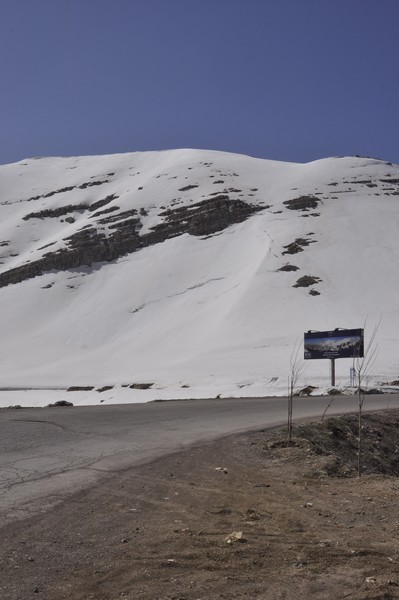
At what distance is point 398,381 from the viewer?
106 feet

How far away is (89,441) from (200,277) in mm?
57943

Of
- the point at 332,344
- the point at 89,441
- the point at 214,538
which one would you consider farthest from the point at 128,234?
the point at 214,538

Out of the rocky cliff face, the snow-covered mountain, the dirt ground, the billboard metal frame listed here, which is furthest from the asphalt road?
the rocky cliff face

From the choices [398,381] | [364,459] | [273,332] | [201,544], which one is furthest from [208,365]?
[201,544]

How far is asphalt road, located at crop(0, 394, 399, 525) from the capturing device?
7.35 meters

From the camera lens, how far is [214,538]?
5.27 meters

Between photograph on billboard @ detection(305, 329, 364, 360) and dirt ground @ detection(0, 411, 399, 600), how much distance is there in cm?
2386

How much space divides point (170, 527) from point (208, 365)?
37.1 metres

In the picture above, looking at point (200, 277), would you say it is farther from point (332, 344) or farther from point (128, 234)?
point (332, 344)

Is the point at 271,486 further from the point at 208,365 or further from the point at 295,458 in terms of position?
the point at 208,365

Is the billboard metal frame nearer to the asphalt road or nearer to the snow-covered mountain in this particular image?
the snow-covered mountain

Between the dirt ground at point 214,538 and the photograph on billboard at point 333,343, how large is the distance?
23864mm

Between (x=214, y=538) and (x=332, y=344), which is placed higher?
(x=214, y=538)

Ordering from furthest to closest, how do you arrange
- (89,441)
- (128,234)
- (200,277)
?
(128,234) < (200,277) < (89,441)
